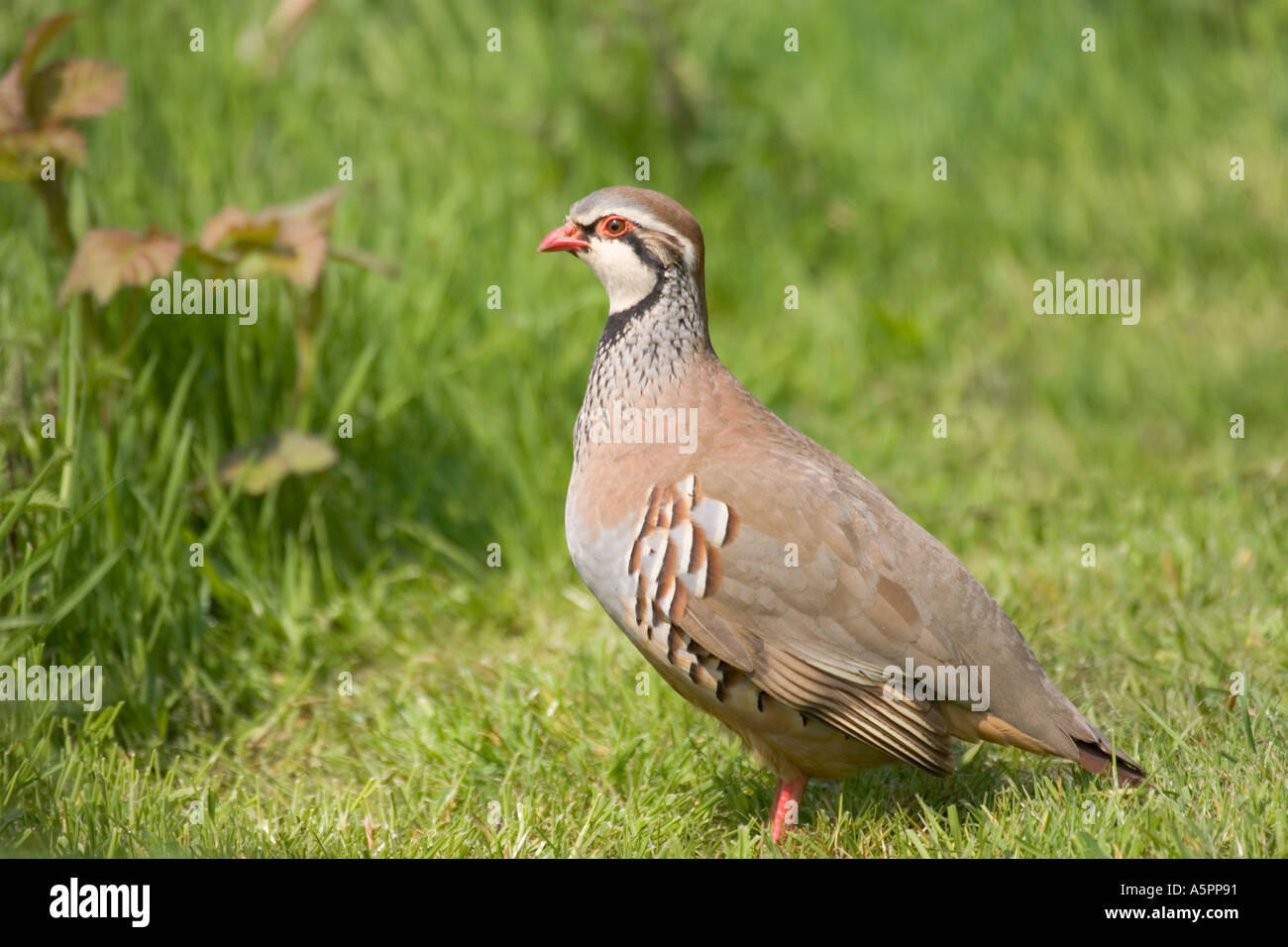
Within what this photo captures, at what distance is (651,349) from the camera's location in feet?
12.6

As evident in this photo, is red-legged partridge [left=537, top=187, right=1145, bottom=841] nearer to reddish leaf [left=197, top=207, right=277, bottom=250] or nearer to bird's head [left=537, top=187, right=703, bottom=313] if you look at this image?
bird's head [left=537, top=187, right=703, bottom=313]

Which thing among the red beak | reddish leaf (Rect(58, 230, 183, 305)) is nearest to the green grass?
reddish leaf (Rect(58, 230, 183, 305))

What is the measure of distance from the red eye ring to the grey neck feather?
152 millimetres

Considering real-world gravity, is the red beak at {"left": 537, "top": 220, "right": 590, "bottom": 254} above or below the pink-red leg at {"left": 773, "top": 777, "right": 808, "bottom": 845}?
above

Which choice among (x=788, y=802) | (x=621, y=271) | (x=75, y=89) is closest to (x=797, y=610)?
(x=788, y=802)

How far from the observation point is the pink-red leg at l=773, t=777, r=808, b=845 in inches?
145

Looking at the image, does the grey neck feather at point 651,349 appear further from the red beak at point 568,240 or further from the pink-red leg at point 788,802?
the pink-red leg at point 788,802

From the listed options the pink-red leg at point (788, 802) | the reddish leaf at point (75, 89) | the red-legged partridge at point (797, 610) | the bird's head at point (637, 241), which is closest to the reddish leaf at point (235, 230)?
the reddish leaf at point (75, 89)

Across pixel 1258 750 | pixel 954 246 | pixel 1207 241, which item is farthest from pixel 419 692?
pixel 1207 241

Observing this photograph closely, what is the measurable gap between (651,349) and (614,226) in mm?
347

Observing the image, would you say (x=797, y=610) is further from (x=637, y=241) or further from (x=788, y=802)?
(x=637, y=241)

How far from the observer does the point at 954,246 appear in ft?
24.0

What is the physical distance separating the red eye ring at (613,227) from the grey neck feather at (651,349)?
15cm

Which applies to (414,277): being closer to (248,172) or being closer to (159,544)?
(248,172)
